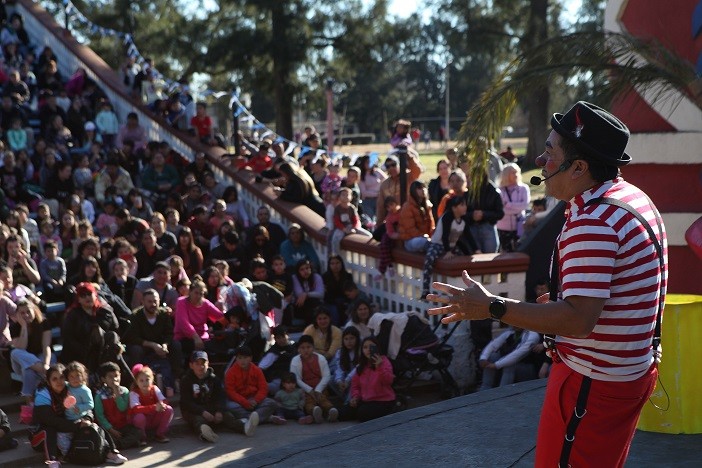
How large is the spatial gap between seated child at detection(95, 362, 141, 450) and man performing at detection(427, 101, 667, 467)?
577 centimetres

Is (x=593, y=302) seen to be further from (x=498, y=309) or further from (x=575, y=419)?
(x=575, y=419)

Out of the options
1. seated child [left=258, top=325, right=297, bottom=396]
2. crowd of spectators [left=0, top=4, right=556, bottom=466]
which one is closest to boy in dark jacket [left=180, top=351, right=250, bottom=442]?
crowd of spectators [left=0, top=4, right=556, bottom=466]

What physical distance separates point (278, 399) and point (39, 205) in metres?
4.65

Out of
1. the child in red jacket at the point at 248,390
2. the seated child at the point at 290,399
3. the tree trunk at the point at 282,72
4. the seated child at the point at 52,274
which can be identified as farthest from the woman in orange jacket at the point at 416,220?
the tree trunk at the point at 282,72

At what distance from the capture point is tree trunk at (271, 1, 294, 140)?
1029 inches

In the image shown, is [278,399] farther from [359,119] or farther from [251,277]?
[359,119]

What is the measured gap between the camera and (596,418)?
3656 mm

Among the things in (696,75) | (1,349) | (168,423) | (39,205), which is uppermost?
(696,75)

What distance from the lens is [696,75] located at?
795 centimetres

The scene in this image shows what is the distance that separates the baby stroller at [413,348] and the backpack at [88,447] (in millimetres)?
2835

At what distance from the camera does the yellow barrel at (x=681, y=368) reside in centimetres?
597

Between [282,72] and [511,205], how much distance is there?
621 inches

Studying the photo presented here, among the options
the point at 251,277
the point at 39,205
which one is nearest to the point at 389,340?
the point at 251,277

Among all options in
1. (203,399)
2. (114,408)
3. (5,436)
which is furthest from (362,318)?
(5,436)
